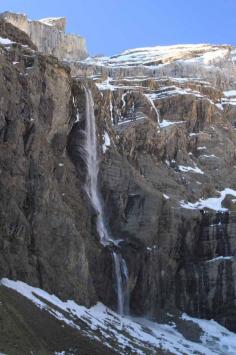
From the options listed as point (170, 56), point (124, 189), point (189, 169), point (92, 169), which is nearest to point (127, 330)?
point (124, 189)

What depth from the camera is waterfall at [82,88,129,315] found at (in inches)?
3238

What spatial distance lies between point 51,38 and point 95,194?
99.7m

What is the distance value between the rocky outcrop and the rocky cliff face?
4695cm

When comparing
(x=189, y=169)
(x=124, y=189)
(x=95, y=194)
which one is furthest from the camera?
(x=189, y=169)

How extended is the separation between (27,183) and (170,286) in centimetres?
2901

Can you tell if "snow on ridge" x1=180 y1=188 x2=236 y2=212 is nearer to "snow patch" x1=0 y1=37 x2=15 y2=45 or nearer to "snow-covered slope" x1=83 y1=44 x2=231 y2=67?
"snow patch" x1=0 y1=37 x2=15 y2=45

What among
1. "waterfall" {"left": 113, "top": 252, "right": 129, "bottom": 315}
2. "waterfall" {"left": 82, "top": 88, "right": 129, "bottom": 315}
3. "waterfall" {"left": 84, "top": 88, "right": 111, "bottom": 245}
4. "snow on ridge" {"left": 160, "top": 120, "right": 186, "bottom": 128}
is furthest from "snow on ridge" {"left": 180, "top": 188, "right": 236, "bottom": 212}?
"waterfall" {"left": 113, "top": 252, "right": 129, "bottom": 315}

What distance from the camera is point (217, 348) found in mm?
79562

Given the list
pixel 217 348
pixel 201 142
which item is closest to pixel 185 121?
pixel 201 142

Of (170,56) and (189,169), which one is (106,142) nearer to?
(189,169)

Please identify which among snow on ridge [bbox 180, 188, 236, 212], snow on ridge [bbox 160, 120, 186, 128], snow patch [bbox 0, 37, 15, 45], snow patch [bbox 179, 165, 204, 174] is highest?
snow patch [bbox 0, 37, 15, 45]

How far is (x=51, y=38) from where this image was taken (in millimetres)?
177625

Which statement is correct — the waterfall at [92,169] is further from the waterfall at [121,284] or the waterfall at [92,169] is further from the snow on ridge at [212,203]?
the snow on ridge at [212,203]

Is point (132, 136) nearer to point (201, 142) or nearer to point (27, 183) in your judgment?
point (201, 142)
